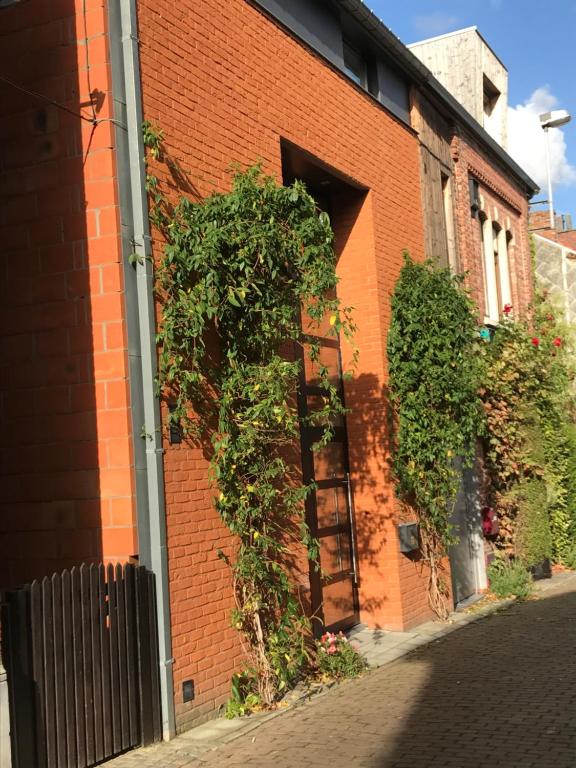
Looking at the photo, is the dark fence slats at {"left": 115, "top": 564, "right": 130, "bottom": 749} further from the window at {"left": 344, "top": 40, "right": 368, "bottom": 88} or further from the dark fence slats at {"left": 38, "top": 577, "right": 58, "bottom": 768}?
the window at {"left": 344, "top": 40, "right": 368, "bottom": 88}

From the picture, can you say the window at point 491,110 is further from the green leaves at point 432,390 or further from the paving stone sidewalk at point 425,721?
the paving stone sidewalk at point 425,721

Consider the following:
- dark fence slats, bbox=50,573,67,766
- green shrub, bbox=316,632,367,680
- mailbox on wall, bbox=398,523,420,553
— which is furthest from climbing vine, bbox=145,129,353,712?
mailbox on wall, bbox=398,523,420,553

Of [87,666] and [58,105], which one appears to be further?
[58,105]

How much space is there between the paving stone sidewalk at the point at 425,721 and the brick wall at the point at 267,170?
583mm

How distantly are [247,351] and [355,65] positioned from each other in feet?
17.5

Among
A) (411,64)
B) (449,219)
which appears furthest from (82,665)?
(449,219)

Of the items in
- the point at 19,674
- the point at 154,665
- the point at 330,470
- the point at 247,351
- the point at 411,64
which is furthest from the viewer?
the point at 411,64

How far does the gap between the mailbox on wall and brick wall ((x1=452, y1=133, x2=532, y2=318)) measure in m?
3.12

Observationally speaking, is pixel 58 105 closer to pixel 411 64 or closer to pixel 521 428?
pixel 411 64

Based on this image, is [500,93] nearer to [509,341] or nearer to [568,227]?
[509,341]

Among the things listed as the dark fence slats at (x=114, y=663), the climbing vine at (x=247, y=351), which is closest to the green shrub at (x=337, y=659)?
the climbing vine at (x=247, y=351)

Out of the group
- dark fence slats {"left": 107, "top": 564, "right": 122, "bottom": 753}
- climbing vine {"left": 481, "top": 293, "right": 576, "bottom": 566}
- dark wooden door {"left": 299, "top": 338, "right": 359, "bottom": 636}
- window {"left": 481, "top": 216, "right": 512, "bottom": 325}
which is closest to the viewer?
dark fence slats {"left": 107, "top": 564, "right": 122, "bottom": 753}

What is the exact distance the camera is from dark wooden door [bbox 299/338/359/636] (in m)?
8.93

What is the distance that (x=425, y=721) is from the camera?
617 cm
